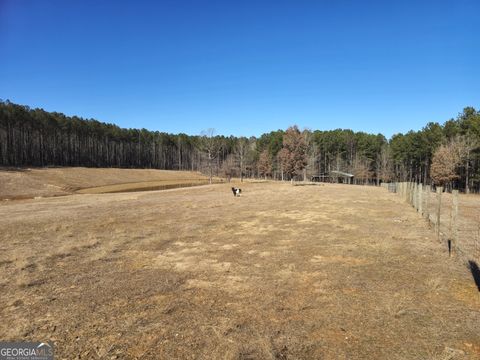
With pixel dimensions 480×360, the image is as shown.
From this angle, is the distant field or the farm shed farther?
the farm shed

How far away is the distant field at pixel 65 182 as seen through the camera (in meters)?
43.3

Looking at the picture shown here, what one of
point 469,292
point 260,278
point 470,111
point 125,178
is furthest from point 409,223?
point 125,178

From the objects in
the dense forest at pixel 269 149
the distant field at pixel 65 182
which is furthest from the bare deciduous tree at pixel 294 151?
the distant field at pixel 65 182

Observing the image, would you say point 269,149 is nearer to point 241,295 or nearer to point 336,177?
point 336,177

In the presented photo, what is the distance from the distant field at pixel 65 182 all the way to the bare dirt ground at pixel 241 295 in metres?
37.3

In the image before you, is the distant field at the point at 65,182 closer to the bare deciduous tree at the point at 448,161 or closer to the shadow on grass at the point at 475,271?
the bare deciduous tree at the point at 448,161

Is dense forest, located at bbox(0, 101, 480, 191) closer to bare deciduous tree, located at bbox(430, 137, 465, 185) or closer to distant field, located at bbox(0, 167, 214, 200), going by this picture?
bare deciduous tree, located at bbox(430, 137, 465, 185)

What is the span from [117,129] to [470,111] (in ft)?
331

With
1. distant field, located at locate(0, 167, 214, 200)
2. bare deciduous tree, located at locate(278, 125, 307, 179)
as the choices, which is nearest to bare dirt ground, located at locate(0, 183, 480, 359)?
distant field, located at locate(0, 167, 214, 200)

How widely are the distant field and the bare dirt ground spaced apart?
37.3 metres

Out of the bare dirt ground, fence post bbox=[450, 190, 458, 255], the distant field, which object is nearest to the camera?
the bare dirt ground

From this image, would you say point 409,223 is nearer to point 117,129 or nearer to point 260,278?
point 260,278

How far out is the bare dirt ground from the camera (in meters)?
4.45

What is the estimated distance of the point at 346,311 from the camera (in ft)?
17.8
